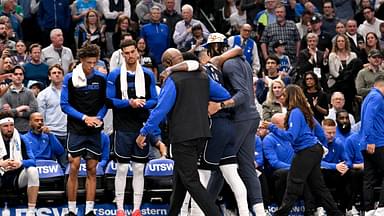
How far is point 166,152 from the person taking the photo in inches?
613

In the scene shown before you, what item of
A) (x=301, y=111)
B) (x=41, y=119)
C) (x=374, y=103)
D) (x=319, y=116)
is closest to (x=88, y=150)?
(x=41, y=119)

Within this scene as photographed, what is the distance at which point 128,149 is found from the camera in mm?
14188

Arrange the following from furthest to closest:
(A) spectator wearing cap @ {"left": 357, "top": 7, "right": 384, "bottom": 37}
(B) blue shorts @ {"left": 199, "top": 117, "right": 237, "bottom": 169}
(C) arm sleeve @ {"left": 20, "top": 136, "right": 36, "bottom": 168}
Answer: (A) spectator wearing cap @ {"left": 357, "top": 7, "right": 384, "bottom": 37}, (C) arm sleeve @ {"left": 20, "top": 136, "right": 36, "bottom": 168}, (B) blue shorts @ {"left": 199, "top": 117, "right": 237, "bottom": 169}

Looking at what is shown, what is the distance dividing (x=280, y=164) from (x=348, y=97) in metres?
4.44

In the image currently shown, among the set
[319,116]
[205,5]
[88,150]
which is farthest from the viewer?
[205,5]

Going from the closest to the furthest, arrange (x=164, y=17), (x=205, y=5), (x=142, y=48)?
(x=142, y=48), (x=164, y=17), (x=205, y=5)

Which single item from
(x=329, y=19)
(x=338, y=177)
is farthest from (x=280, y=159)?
(x=329, y=19)

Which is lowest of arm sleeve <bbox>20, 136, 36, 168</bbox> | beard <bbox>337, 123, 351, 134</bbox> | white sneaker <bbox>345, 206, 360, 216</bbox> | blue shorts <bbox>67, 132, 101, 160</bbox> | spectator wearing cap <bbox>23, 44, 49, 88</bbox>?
white sneaker <bbox>345, 206, 360, 216</bbox>

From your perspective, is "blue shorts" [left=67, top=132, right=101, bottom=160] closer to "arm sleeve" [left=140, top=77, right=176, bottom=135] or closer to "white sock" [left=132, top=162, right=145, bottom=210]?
"white sock" [left=132, top=162, right=145, bottom=210]

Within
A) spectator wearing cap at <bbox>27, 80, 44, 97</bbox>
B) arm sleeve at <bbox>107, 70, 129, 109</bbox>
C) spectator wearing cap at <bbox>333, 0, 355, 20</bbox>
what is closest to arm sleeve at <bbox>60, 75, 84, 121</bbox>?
arm sleeve at <bbox>107, 70, 129, 109</bbox>

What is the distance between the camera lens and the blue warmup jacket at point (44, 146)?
1512 cm

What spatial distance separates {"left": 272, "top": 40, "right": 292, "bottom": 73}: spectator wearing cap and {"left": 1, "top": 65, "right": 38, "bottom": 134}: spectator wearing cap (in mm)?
4817

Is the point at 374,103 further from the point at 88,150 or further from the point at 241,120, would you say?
the point at 88,150

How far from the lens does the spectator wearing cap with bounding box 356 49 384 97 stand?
18625mm
